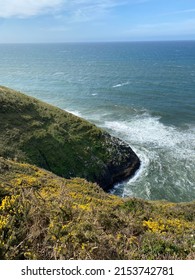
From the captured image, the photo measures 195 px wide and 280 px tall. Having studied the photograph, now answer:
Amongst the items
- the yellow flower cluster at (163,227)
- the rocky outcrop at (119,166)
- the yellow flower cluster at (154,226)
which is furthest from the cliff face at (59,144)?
the yellow flower cluster at (154,226)

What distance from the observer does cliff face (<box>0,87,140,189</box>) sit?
35.6 metres

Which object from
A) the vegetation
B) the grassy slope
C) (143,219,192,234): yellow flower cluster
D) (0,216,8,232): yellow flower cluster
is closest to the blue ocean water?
the vegetation

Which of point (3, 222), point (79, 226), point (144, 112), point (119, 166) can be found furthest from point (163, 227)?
point (144, 112)

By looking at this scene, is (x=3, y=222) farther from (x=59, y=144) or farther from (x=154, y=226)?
(x=59, y=144)

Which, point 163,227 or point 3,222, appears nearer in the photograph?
point 3,222

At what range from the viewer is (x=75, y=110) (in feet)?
228

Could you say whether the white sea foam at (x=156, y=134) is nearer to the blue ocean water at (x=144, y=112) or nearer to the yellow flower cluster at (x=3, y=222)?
the blue ocean water at (x=144, y=112)

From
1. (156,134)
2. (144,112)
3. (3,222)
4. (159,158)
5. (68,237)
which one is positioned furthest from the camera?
(144,112)

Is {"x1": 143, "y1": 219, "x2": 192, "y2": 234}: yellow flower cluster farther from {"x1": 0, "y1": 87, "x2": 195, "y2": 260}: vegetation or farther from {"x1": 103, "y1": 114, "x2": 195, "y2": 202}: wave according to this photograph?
{"x1": 103, "y1": 114, "x2": 195, "y2": 202}: wave

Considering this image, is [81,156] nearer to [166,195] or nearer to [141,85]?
[166,195]

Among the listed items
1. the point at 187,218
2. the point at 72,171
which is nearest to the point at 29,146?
the point at 72,171

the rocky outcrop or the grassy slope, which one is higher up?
the grassy slope

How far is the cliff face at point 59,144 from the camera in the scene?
35594mm

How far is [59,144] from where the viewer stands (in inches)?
1544
